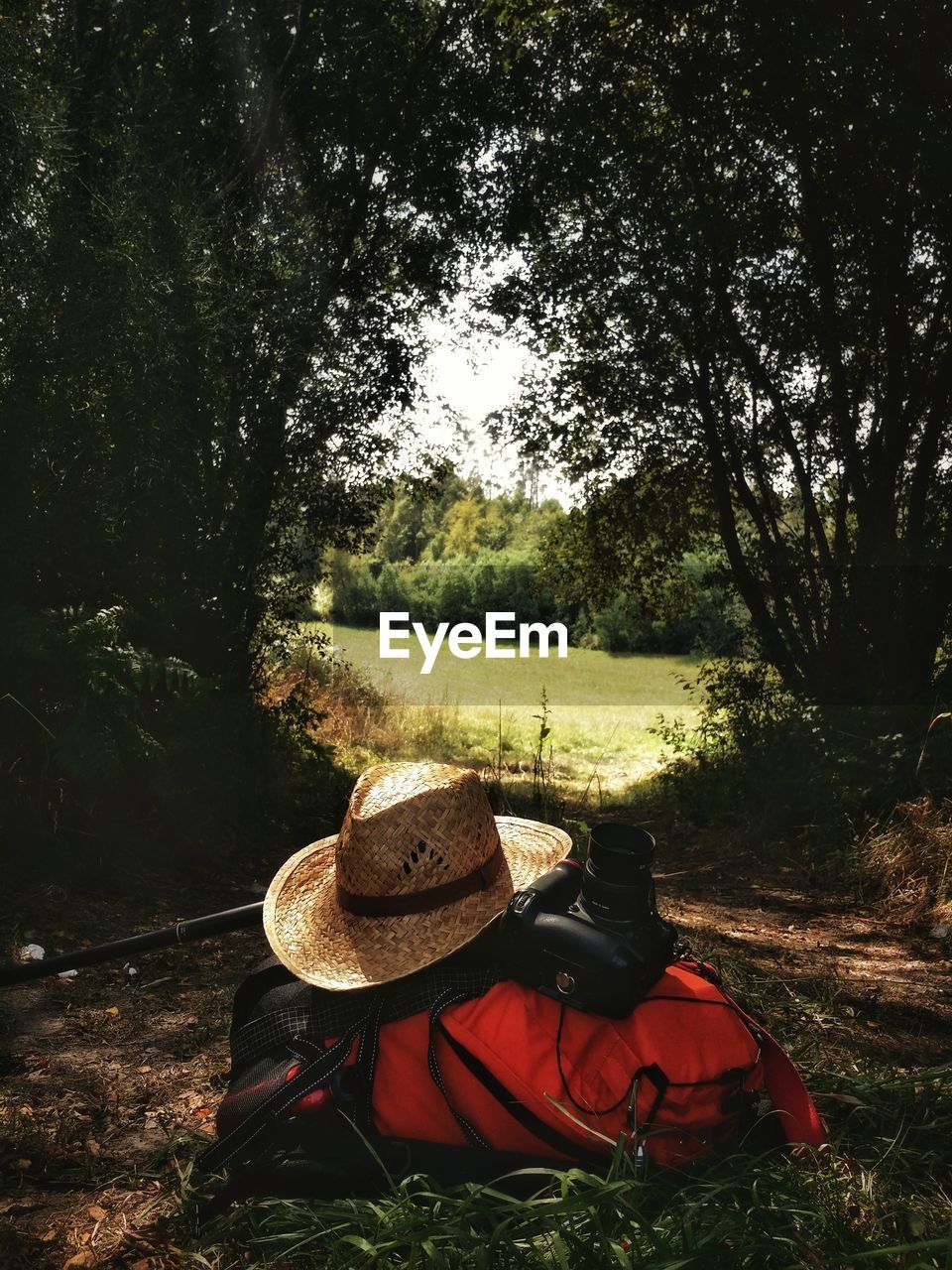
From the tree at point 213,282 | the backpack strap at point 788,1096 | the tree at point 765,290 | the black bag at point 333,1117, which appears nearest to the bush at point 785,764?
the tree at point 765,290

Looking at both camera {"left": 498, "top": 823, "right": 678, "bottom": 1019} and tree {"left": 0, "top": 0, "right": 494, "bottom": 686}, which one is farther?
tree {"left": 0, "top": 0, "right": 494, "bottom": 686}

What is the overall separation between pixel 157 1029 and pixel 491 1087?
5.98ft

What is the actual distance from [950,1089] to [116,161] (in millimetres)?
6590

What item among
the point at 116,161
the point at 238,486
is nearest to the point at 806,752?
the point at 238,486

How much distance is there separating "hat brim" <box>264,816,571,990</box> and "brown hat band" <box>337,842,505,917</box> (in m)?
0.02

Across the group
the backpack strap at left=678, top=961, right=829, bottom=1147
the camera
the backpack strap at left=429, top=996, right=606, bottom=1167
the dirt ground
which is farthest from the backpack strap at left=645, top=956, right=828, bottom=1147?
the dirt ground

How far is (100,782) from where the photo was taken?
5.11 meters

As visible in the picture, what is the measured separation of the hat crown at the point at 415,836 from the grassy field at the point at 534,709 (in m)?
5.51

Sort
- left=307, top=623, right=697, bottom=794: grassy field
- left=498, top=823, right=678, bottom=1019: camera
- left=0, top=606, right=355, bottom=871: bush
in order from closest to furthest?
left=498, top=823, right=678, bottom=1019: camera, left=0, top=606, right=355, bottom=871: bush, left=307, top=623, right=697, bottom=794: grassy field

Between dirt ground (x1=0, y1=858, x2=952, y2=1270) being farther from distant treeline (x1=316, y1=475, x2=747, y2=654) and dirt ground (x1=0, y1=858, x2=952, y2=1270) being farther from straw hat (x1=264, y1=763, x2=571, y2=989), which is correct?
distant treeline (x1=316, y1=475, x2=747, y2=654)

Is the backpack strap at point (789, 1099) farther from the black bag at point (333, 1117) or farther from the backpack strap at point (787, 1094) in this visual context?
the black bag at point (333, 1117)

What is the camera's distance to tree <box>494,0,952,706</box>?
7312 mm

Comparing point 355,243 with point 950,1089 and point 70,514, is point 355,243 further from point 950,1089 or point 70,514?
→ point 950,1089

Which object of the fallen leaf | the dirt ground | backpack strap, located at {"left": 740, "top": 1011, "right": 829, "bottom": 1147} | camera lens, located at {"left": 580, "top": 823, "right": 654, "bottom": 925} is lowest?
the dirt ground
